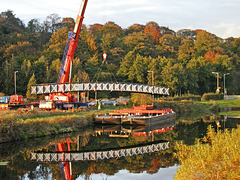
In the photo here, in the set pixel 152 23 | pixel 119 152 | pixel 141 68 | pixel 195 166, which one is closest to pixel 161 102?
pixel 141 68

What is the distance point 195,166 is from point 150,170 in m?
6.34

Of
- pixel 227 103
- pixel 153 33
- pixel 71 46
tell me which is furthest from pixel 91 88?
pixel 153 33

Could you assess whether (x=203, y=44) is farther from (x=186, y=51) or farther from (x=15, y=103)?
(x=15, y=103)

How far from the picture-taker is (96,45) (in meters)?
97.1

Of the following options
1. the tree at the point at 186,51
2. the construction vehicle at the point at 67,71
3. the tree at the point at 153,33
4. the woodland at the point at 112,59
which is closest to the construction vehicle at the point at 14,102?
the construction vehicle at the point at 67,71

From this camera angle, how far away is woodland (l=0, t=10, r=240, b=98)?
72125 mm

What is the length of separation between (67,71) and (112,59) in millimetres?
47841

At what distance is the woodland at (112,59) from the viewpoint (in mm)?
72125

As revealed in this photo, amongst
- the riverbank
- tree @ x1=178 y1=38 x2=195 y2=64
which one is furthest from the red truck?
tree @ x1=178 y1=38 x2=195 y2=64

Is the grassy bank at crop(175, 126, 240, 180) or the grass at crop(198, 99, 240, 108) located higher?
the grassy bank at crop(175, 126, 240, 180)

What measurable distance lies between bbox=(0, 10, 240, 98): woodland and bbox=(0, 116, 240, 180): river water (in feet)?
118

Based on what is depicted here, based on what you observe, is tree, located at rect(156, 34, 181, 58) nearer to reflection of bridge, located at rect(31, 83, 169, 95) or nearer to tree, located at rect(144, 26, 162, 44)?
tree, located at rect(144, 26, 162, 44)

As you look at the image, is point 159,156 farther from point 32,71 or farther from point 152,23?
point 152,23

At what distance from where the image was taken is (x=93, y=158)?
76.7 feet
